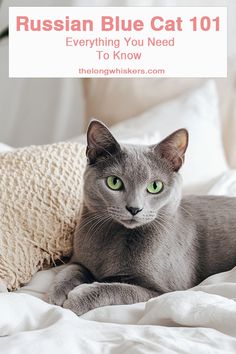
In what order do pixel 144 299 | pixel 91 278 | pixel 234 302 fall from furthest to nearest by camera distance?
pixel 91 278, pixel 144 299, pixel 234 302

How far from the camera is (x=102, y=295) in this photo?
119 cm

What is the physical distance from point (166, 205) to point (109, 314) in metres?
0.31

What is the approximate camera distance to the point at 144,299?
47.6 inches

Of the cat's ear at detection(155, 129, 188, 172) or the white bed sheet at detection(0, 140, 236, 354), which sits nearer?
the white bed sheet at detection(0, 140, 236, 354)

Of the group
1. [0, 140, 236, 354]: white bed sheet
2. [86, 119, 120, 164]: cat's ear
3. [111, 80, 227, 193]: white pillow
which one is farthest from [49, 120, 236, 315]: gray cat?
[111, 80, 227, 193]: white pillow

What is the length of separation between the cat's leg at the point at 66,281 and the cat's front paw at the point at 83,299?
40 mm

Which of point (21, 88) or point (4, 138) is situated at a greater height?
point (21, 88)

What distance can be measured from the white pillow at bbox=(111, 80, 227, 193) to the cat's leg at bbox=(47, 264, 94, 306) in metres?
0.70

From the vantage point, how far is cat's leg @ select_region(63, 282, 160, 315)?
117 cm

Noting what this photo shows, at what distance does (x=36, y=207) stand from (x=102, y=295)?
13.2 inches

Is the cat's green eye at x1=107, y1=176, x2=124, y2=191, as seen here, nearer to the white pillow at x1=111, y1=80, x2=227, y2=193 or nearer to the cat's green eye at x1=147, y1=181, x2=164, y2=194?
the cat's green eye at x1=147, y1=181, x2=164, y2=194

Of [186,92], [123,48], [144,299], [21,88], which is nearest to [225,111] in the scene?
[186,92]

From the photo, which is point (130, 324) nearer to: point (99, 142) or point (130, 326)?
point (130, 326)

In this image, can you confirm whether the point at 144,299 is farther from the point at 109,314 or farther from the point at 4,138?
the point at 4,138
